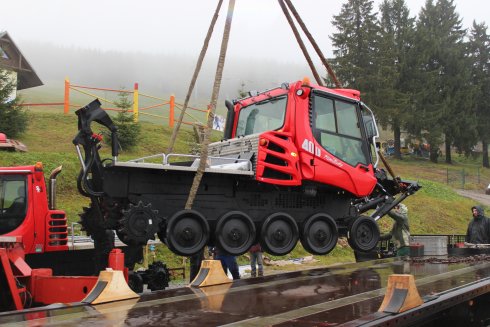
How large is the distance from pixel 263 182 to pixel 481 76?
47653 millimetres

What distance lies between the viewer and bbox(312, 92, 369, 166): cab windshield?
7742 mm

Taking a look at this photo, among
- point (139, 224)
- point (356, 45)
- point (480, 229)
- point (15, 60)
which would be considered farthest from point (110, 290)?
point (356, 45)

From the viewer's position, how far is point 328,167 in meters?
7.60

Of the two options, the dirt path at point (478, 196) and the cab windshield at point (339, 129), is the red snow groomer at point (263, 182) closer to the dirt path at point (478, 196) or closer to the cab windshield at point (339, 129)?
the cab windshield at point (339, 129)

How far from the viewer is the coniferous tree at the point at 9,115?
2219 centimetres

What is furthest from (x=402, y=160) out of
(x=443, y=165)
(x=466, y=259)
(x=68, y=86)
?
(x=466, y=259)

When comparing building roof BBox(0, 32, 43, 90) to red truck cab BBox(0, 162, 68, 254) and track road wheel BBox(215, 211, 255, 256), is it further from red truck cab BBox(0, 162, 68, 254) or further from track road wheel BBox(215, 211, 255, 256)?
track road wheel BBox(215, 211, 255, 256)

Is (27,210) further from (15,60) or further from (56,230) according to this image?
(15,60)

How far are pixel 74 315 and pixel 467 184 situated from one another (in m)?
36.9

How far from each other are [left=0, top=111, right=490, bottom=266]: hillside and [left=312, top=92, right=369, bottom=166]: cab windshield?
6.84 m

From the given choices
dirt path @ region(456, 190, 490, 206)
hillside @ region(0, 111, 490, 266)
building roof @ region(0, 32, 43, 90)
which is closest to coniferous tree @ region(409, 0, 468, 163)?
dirt path @ region(456, 190, 490, 206)

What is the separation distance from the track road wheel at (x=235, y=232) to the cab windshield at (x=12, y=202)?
119 inches

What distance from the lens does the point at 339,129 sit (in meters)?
8.02

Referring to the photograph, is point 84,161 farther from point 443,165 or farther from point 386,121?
point 443,165
